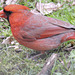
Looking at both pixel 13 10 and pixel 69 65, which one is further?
pixel 13 10

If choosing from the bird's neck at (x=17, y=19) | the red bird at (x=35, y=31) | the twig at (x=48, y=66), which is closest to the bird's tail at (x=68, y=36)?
the red bird at (x=35, y=31)

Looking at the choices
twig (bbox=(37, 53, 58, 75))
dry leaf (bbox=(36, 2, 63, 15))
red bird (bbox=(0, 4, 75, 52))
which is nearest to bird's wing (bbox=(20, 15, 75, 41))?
red bird (bbox=(0, 4, 75, 52))

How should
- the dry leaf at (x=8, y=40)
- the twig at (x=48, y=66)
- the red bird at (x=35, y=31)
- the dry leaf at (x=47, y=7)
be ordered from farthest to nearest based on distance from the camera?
the dry leaf at (x=47, y=7) < the dry leaf at (x=8, y=40) < the red bird at (x=35, y=31) < the twig at (x=48, y=66)

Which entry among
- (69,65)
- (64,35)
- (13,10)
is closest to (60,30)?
(64,35)

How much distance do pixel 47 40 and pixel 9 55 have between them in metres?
0.80

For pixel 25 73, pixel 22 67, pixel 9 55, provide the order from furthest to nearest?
pixel 9 55 → pixel 22 67 → pixel 25 73

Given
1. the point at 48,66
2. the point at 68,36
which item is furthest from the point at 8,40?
the point at 48,66

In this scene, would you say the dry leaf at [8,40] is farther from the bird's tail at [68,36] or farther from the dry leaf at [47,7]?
the bird's tail at [68,36]

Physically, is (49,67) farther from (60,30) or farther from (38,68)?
(60,30)

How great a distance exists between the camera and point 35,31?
2.98 metres

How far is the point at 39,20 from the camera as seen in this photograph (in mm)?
3086

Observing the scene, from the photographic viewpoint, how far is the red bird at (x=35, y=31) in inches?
117

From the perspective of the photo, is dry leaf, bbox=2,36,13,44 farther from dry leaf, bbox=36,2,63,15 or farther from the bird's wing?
dry leaf, bbox=36,2,63,15

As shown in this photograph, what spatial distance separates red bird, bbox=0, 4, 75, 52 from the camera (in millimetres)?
2967
